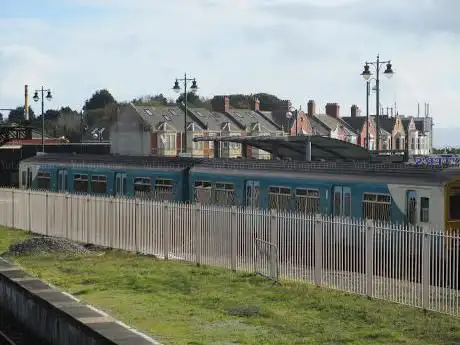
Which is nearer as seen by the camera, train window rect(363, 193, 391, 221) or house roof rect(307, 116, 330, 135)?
train window rect(363, 193, 391, 221)

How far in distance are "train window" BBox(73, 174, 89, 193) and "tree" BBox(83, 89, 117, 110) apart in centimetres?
12084

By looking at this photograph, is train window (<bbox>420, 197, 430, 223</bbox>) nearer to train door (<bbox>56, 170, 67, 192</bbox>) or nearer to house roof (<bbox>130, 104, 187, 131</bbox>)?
train door (<bbox>56, 170, 67, 192</bbox>)

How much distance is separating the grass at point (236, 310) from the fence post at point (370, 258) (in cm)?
29

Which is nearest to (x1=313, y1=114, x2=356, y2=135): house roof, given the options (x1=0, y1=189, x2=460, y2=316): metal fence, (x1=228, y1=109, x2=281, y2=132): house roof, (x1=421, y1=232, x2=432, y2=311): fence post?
(x1=228, y1=109, x2=281, y2=132): house roof

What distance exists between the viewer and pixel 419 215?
2058cm

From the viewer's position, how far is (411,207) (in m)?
20.8

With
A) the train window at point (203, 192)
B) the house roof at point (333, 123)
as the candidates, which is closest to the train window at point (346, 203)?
the train window at point (203, 192)

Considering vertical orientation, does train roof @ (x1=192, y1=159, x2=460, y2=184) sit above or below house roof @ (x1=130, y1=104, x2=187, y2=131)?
below

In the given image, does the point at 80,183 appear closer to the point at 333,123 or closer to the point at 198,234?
the point at 198,234

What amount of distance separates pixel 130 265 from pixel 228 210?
3.03 metres

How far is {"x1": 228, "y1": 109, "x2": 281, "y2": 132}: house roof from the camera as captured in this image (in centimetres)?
9969

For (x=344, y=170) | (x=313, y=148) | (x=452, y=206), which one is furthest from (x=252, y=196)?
(x=313, y=148)

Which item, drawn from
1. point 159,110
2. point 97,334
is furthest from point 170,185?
point 159,110

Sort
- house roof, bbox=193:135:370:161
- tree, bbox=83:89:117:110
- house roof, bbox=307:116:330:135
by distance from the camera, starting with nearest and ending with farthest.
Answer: house roof, bbox=193:135:370:161, house roof, bbox=307:116:330:135, tree, bbox=83:89:117:110
